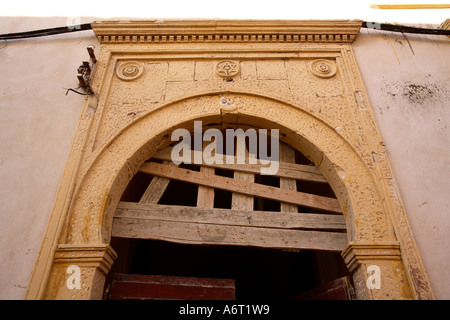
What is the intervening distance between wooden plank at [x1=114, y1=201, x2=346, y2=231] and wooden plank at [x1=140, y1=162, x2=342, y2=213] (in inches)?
5.6

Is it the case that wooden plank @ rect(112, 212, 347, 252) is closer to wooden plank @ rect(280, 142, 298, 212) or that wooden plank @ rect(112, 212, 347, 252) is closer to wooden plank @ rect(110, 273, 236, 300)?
wooden plank @ rect(280, 142, 298, 212)

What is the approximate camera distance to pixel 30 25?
4.09m

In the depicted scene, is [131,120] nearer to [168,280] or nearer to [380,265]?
[168,280]

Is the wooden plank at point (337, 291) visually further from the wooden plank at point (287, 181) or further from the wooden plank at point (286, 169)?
the wooden plank at point (286, 169)

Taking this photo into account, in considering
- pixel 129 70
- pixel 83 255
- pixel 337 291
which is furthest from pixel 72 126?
pixel 337 291

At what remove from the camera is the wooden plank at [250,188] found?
3.12 meters

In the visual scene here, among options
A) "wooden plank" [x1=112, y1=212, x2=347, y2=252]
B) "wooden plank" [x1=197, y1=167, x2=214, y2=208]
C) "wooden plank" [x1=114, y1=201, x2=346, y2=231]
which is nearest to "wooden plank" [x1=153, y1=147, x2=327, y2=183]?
"wooden plank" [x1=197, y1=167, x2=214, y2=208]

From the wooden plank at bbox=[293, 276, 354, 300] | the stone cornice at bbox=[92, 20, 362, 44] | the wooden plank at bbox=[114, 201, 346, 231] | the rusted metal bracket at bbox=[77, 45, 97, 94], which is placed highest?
the stone cornice at bbox=[92, 20, 362, 44]

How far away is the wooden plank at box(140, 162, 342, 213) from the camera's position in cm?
312

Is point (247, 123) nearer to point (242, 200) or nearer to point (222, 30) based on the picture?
point (242, 200)

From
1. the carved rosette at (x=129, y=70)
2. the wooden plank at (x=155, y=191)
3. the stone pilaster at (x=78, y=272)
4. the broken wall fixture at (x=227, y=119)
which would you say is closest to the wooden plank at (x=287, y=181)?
the broken wall fixture at (x=227, y=119)

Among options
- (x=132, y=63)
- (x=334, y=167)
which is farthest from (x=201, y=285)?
(x=132, y=63)

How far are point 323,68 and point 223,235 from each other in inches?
86.1

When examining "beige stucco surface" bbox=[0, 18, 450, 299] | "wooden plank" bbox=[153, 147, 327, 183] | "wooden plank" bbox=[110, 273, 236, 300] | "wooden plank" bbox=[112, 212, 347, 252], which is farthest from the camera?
"wooden plank" bbox=[153, 147, 327, 183]
